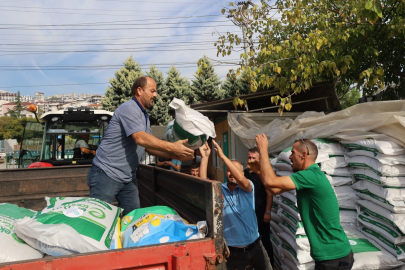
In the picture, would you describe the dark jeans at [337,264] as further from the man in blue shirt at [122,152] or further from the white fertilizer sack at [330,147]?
the white fertilizer sack at [330,147]

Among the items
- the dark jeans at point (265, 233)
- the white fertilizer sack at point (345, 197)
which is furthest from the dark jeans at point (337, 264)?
the dark jeans at point (265, 233)

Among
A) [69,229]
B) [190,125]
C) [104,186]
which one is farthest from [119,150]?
[69,229]

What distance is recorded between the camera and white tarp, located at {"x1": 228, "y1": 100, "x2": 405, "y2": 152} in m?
3.64

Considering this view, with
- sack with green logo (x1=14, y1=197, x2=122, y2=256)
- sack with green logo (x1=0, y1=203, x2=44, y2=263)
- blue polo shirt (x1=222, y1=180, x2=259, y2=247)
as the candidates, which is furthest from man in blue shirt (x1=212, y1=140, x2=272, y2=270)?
sack with green logo (x1=0, y1=203, x2=44, y2=263)

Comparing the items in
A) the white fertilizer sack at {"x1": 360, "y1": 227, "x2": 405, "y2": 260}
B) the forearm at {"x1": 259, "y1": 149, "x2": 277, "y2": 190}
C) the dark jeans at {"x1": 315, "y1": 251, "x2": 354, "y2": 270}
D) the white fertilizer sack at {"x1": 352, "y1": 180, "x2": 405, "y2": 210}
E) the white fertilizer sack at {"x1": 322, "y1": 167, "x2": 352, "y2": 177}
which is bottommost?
the white fertilizer sack at {"x1": 360, "y1": 227, "x2": 405, "y2": 260}

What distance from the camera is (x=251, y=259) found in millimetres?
3602

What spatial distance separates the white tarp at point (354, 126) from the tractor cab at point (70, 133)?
3.53 meters

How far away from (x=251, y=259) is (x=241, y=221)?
1.44 feet

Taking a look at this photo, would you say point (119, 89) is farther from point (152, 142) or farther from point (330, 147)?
point (152, 142)

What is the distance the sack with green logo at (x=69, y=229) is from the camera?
65.6 inches

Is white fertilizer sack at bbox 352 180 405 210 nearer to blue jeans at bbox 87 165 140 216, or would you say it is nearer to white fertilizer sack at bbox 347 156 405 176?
white fertilizer sack at bbox 347 156 405 176

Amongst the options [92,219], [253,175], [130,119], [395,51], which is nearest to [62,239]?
[92,219]

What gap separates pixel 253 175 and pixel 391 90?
4937 mm

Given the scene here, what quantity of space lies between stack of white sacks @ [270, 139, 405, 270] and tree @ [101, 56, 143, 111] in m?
20.7
